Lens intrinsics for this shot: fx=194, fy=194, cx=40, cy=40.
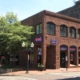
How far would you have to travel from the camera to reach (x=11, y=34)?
2686 centimetres

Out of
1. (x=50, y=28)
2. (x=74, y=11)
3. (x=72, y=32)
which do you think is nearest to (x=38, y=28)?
(x=50, y=28)

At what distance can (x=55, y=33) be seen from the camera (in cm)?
3186

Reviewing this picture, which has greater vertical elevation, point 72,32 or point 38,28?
point 38,28

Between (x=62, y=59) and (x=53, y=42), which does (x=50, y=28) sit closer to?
(x=53, y=42)

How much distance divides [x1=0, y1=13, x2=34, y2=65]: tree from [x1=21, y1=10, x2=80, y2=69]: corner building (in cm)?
244

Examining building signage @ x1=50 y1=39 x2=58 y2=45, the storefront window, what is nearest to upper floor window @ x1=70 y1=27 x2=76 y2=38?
the storefront window

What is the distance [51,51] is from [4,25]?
9004mm

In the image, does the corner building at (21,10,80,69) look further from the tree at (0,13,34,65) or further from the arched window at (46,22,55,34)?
the tree at (0,13,34,65)

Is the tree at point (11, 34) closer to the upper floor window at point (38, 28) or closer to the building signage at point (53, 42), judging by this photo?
the upper floor window at point (38, 28)

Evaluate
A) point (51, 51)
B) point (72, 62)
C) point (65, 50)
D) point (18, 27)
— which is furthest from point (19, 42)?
point (72, 62)

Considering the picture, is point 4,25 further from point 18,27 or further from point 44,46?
point 44,46

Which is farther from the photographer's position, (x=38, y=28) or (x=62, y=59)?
(x=62, y=59)

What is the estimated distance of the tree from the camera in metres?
27.0

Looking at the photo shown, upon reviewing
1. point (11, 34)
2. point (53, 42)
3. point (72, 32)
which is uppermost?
point (72, 32)
